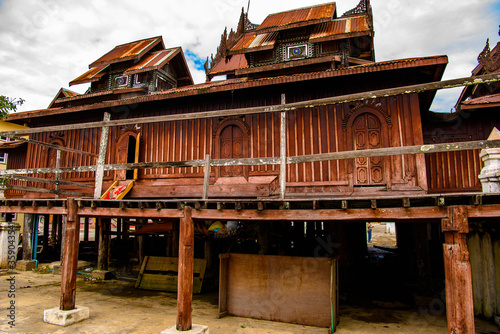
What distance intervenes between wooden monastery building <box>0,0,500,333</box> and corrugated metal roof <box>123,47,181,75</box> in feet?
0.58

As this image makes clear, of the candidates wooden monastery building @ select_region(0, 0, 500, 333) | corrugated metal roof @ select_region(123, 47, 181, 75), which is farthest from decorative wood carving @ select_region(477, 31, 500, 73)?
corrugated metal roof @ select_region(123, 47, 181, 75)

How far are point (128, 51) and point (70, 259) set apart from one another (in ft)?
39.3

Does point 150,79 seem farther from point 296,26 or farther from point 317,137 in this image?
point 317,137

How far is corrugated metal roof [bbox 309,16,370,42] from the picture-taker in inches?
448

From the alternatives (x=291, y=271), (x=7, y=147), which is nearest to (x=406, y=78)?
(x=291, y=271)

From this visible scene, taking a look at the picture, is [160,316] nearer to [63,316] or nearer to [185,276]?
[63,316]

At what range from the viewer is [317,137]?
9.58 m

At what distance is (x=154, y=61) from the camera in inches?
623

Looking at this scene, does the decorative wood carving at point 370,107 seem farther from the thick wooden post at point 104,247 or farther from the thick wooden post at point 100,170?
the thick wooden post at point 104,247

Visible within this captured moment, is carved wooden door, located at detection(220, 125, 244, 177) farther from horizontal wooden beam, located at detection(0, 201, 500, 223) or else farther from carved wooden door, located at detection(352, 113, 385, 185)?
horizontal wooden beam, located at detection(0, 201, 500, 223)

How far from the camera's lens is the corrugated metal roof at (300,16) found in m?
11.9

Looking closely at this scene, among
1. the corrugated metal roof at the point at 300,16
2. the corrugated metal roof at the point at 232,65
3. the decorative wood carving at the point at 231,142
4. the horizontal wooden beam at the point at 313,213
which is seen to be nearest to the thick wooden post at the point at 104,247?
the horizontal wooden beam at the point at 313,213

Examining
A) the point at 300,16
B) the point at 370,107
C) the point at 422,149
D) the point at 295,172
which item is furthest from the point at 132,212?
the point at 300,16

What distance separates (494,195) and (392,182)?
12.7ft
